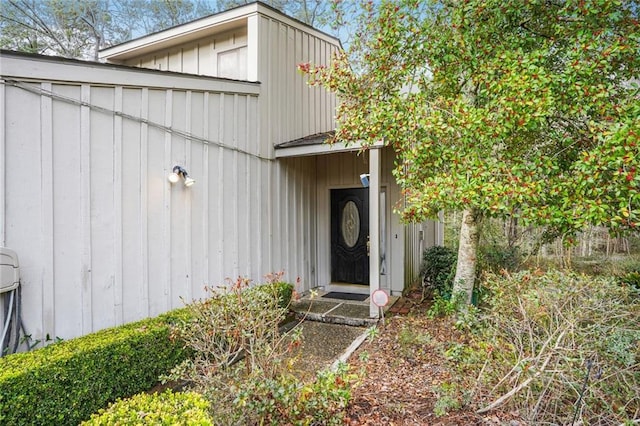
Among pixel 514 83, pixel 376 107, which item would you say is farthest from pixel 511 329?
pixel 376 107

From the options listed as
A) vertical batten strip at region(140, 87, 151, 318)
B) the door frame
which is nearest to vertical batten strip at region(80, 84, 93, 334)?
vertical batten strip at region(140, 87, 151, 318)

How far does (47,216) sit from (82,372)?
5.58 feet

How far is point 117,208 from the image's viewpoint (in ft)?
13.7

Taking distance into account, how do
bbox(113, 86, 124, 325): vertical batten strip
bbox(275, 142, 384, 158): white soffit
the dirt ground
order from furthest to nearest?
bbox(275, 142, 384, 158): white soffit, bbox(113, 86, 124, 325): vertical batten strip, the dirt ground

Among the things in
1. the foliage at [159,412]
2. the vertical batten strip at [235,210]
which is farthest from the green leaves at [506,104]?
the foliage at [159,412]

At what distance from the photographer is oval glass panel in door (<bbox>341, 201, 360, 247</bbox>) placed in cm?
773

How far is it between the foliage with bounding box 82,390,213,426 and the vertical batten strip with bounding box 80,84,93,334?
2.07 meters

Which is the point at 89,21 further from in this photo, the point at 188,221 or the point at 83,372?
the point at 83,372

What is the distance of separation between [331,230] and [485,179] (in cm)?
450

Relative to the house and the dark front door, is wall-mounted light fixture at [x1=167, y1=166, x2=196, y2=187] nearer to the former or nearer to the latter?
the house

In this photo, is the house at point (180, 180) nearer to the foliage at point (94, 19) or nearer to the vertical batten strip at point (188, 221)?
the vertical batten strip at point (188, 221)

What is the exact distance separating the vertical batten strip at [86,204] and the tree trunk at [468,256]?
4901 mm

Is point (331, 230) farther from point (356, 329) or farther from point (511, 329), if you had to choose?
point (511, 329)

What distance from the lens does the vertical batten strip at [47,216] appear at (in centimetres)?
357
